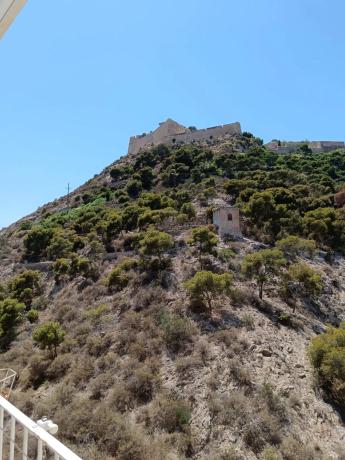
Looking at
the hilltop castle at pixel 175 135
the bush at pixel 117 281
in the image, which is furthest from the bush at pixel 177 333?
the hilltop castle at pixel 175 135

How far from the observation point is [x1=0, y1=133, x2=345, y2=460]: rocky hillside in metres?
8.82

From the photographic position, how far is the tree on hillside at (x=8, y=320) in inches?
601

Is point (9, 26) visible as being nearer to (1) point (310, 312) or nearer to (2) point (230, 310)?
(2) point (230, 310)

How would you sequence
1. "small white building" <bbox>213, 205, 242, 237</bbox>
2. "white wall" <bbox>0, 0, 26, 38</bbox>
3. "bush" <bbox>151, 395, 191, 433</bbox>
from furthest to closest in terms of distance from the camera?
"small white building" <bbox>213, 205, 242, 237</bbox>, "bush" <bbox>151, 395, 191, 433</bbox>, "white wall" <bbox>0, 0, 26, 38</bbox>

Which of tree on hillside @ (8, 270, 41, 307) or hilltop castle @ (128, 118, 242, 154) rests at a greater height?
hilltop castle @ (128, 118, 242, 154)

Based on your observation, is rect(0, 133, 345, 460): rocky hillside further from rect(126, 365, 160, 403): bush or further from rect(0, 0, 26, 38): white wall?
rect(0, 0, 26, 38): white wall

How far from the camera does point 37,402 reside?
10.2 m

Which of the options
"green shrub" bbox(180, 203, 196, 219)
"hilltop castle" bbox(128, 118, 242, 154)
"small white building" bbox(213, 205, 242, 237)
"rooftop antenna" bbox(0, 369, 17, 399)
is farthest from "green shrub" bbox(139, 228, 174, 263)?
"hilltop castle" bbox(128, 118, 242, 154)

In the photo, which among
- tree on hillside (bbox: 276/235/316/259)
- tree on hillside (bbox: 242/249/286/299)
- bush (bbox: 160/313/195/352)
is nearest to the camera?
bush (bbox: 160/313/195/352)

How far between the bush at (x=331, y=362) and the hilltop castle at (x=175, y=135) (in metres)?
45.5

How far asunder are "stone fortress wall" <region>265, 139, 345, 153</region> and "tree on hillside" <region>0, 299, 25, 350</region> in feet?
158

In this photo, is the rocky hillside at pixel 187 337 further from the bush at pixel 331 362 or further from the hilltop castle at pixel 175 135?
the hilltop castle at pixel 175 135

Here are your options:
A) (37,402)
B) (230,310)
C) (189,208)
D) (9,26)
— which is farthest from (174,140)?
(9,26)

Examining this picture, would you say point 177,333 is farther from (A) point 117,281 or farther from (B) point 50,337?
(A) point 117,281
